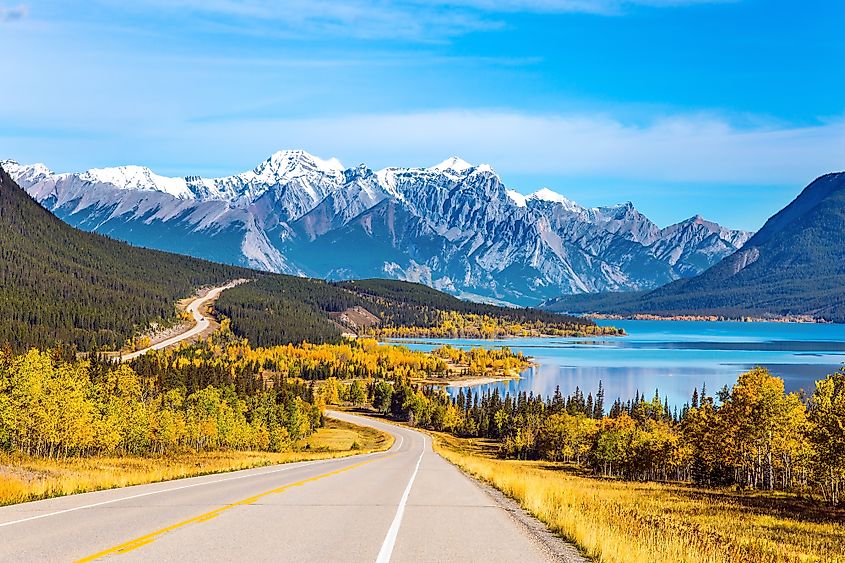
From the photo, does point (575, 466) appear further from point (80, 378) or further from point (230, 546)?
point (230, 546)

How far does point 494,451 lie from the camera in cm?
14062

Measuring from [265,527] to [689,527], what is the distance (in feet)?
50.8

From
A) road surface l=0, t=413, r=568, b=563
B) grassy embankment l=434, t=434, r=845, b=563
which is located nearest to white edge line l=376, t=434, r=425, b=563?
road surface l=0, t=413, r=568, b=563

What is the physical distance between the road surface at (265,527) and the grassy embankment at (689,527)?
141cm

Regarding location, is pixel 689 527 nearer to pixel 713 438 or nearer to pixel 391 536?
pixel 391 536

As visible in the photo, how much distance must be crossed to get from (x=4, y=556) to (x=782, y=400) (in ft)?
219

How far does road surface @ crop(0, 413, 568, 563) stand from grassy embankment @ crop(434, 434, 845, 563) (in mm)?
1413

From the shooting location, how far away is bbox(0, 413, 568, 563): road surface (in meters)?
14.0

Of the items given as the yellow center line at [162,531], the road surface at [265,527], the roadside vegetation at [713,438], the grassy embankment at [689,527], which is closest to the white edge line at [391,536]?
the road surface at [265,527]

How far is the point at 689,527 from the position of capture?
2570 centimetres

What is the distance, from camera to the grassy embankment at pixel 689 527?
52.7ft

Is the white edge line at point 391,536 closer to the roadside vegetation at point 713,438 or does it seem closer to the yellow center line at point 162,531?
the yellow center line at point 162,531

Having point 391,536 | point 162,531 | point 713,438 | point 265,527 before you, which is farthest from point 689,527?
point 713,438

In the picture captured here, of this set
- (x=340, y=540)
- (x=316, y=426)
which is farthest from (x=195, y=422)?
(x=340, y=540)
